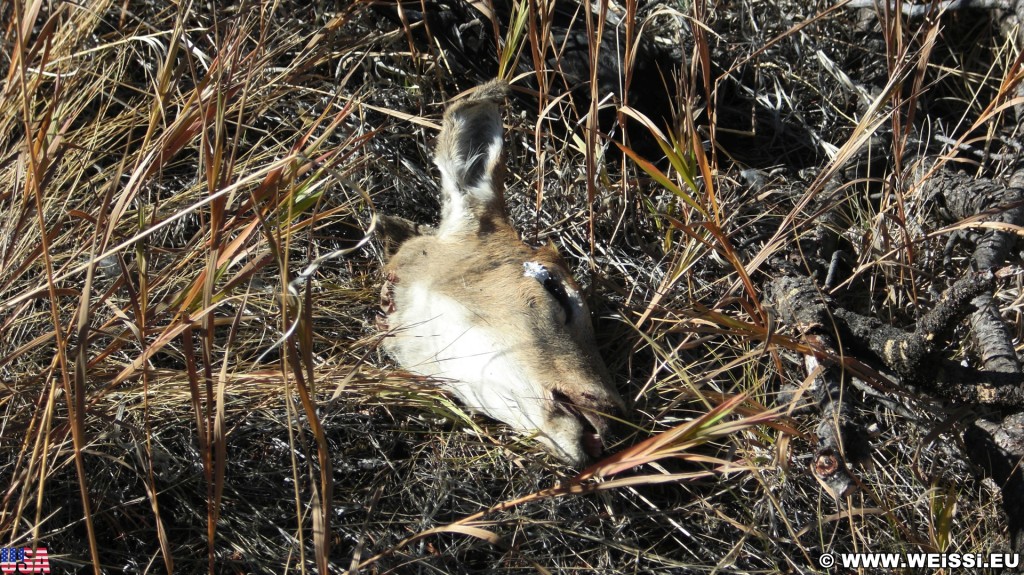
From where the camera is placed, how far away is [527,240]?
11.2ft

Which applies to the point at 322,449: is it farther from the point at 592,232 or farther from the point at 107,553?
the point at 592,232

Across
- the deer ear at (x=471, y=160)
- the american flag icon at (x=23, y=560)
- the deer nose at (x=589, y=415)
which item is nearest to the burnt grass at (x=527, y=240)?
the american flag icon at (x=23, y=560)

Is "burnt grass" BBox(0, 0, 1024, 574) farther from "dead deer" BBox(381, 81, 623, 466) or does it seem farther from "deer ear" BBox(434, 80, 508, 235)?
"deer ear" BBox(434, 80, 508, 235)

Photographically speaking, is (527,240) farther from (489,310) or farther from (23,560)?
(23,560)

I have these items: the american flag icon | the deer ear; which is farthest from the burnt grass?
the deer ear

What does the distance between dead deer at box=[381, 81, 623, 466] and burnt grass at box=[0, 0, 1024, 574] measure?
0.51 feet

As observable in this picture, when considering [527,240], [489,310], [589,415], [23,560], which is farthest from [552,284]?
[23,560]

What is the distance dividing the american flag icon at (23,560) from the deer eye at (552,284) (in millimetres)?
1581

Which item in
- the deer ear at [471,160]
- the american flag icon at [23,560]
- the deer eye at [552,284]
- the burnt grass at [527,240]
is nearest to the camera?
the american flag icon at [23,560]

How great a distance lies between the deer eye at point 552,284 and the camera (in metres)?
2.78

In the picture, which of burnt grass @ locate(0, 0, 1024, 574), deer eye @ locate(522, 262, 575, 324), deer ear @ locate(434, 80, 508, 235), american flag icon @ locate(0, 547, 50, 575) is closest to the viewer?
american flag icon @ locate(0, 547, 50, 575)

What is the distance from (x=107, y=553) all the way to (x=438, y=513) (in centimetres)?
98

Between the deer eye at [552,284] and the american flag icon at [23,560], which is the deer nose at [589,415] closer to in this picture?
the deer eye at [552,284]

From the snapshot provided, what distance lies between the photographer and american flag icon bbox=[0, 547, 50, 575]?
2.20m
